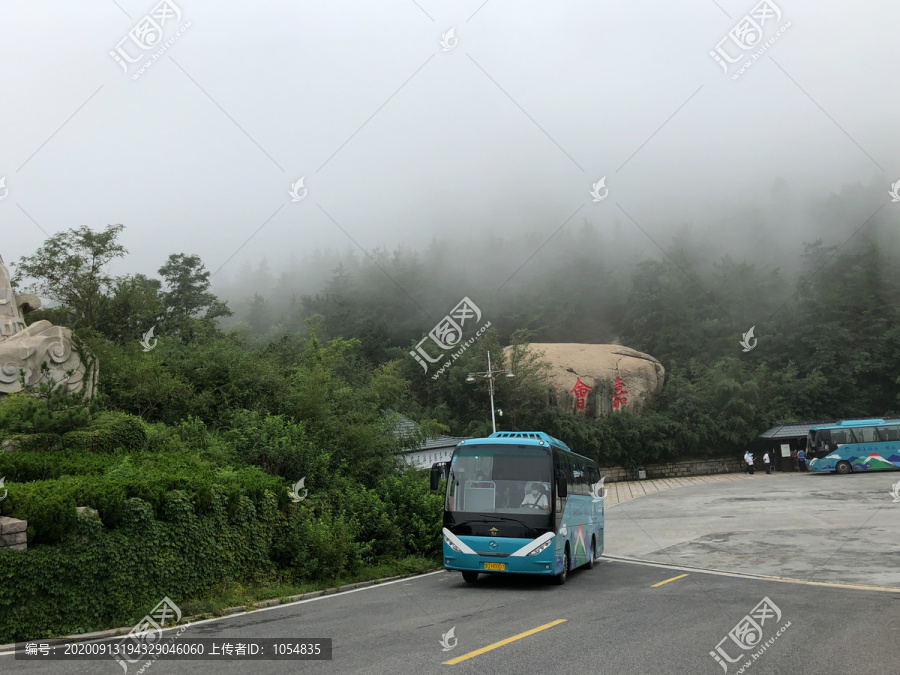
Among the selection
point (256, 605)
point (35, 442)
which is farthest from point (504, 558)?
point (35, 442)

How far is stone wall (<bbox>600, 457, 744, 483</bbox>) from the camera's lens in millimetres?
41819

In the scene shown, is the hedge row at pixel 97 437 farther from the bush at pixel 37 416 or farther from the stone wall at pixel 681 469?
the stone wall at pixel 681 469

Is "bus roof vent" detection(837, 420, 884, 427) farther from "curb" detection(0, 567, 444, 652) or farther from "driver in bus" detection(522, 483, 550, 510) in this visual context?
"driver in bus" detection(522, 483, 550, 510)

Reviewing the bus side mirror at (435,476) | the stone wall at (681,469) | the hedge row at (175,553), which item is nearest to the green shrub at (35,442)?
the hedge row at (175,553)

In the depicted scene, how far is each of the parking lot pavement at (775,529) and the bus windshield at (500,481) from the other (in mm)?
4898

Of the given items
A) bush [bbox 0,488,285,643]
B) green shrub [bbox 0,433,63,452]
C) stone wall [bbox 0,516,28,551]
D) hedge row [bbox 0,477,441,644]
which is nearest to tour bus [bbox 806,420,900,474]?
hedge row [bbox 0,477,441,644]

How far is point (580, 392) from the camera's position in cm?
4222

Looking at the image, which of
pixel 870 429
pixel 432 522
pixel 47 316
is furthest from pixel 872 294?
pixel 47 316

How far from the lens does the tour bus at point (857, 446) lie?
119 ft

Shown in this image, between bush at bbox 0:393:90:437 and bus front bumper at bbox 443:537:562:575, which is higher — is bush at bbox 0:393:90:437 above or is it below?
above

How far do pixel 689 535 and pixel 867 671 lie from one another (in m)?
14.0

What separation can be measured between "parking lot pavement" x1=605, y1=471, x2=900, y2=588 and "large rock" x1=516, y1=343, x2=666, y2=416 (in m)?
9.95

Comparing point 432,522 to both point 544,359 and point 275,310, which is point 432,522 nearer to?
point 544,359

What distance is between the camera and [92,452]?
43.7 feet
